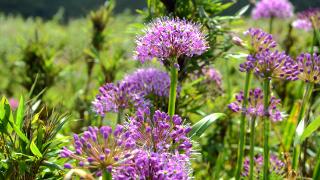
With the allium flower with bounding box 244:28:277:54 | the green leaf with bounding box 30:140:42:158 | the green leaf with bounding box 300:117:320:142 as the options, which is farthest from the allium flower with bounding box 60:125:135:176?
the allium flower with bounding box 244:28:277:54

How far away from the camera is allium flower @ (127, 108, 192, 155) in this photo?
1.24m

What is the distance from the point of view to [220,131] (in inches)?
128

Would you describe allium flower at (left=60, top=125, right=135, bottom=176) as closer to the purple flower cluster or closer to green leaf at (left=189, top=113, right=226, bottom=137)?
green leaf at (left=189, top=113, right=226, bottom=137)

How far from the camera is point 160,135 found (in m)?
1.26

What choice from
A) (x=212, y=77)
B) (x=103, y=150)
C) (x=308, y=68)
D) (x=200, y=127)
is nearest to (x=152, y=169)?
(x=103, y=150)

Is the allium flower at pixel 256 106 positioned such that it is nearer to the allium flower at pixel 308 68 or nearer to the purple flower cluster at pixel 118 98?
the allium flower at pixel 308 68

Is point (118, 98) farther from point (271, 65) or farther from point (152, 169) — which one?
point (152, 169)

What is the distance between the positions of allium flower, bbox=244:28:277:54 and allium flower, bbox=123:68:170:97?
437 millimetres

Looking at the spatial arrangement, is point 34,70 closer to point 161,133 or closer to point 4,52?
point 161,133

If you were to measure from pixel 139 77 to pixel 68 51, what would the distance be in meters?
9.53

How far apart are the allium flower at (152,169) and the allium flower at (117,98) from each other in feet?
2.16

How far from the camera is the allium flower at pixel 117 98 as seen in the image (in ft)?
5.90

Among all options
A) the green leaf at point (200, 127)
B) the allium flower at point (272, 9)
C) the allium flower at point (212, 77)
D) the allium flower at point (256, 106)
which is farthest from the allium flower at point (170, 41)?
the allium flower at point (272, 9)

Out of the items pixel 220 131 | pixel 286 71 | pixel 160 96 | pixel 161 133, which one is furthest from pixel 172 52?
pixel 220 131
